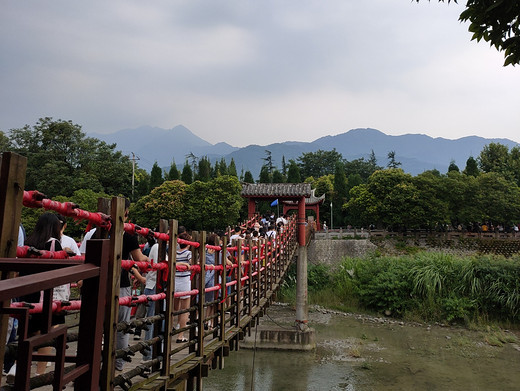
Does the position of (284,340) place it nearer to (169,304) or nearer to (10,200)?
(169,304)

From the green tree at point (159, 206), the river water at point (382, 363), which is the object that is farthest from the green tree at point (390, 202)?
the green tree at point (159, 206)

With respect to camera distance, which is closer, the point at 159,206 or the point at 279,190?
the point at 279,190

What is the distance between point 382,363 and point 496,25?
10867 millimetres

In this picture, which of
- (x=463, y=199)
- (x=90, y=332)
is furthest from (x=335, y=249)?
(x=90, y=332)

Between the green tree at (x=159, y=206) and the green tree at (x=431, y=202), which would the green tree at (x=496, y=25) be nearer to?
the green tree at (x=431, y=202)

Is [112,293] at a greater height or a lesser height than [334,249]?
lesser

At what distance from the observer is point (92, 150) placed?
28.3 meters

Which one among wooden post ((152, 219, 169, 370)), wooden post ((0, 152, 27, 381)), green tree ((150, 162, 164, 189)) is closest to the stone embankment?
green tree ((150, 162, 164, 189))

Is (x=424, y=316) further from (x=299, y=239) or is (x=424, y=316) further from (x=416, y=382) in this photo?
(x=299, y=239)

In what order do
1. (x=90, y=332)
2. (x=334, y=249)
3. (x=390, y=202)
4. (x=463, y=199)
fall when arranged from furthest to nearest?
(x=390, y=202), (x=463, y=199), (x=334, y=249), (x=90, y=332)

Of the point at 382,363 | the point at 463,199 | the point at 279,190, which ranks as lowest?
the point at 382,363

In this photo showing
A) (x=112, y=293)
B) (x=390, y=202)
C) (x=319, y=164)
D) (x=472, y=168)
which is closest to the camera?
(x=112, y=293)

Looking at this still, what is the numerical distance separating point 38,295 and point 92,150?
27923 mm

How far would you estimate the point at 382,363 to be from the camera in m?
12.1
